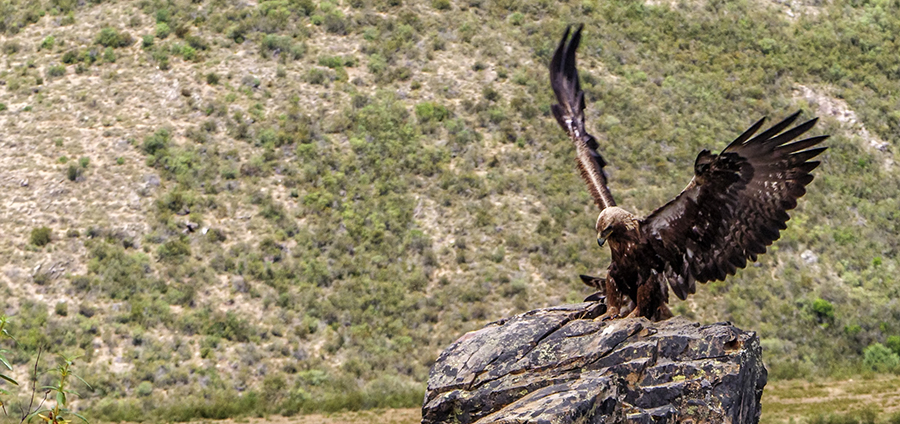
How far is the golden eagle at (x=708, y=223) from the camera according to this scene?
35.0 feet

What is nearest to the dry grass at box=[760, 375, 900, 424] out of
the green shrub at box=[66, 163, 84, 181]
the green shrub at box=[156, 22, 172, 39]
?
the green shrub at box=[66, 163, 84, 181]

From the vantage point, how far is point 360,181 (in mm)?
30906

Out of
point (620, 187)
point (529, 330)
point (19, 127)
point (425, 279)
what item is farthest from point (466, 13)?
point (529, 330)

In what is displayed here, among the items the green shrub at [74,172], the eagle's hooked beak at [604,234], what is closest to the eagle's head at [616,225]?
the eagle's hooked beak at [604,234]

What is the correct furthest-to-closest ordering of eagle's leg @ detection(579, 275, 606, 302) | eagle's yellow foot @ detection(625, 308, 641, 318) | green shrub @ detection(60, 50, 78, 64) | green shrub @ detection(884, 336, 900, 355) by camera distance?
1. green shrub @ detection(60, 50, 78, 64)
2. green shrub @ detection(884, 336, 900, 355)
3. eagle's leg @ detection(579, 275, 606, 302)
4. eagle's yellow foot @ detection(625, 308, 641, 318)

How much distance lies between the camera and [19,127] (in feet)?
101

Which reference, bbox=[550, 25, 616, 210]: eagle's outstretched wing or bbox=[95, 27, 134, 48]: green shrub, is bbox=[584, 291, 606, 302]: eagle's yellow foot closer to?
bbox=[550, 25, 616, 210]: eagle's outstretched wing

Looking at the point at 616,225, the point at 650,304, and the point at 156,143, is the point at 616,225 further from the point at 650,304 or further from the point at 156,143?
the point at 156,143

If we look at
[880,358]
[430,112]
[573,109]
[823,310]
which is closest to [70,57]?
[430,112]

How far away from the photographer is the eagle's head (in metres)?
10.6

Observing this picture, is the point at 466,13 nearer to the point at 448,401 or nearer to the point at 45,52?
the point at 45,52

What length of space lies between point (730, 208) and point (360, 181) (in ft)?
68.3

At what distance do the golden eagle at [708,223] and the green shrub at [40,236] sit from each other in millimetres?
20592

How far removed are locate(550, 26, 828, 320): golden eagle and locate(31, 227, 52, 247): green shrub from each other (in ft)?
67.6
